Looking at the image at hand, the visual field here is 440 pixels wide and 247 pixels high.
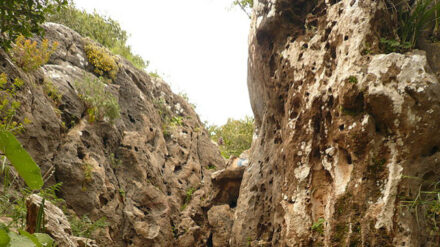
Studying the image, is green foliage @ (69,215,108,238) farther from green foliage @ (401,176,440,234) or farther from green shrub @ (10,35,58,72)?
green foliage @ (401,176,440,234)

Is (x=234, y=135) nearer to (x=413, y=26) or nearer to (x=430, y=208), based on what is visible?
(x=413, y=26)

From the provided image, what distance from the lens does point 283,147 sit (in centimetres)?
699

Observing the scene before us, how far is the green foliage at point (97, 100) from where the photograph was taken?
8844 millimetres

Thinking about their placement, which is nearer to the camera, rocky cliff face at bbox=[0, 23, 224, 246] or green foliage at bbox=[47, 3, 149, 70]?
rocky cliff face at bbox=[0, 23, 224, 246]

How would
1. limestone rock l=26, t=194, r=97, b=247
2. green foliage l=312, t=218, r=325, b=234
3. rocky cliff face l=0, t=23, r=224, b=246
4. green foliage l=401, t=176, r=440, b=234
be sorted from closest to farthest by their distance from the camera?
limestone rock l=26, t=194, r=97, b=247, green foliage l=401, t=176, r=440, b=234, green foliage l=312, t=218, r=325, b=234, rocky cliff face l=0, t=23, r=224, b=246

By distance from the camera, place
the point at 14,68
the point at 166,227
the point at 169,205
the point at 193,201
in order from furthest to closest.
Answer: the point at 193,201
the point at 169,205
the point at 166,227
the point at 14,68

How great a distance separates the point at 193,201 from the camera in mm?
10406

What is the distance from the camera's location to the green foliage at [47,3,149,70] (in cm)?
1214

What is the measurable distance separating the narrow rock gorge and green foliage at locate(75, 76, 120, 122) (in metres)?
0.20

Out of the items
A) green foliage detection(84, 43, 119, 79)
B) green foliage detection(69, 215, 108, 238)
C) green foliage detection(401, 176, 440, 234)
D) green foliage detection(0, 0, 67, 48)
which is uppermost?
green foliage detection(84, 43, 119, 79)

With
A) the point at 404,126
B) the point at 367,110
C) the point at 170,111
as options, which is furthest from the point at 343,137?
the point at 170,111

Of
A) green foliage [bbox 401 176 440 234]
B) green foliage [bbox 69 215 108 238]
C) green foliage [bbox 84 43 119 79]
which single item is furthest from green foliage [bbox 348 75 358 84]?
green foliage [bbox 84 43 119 79]

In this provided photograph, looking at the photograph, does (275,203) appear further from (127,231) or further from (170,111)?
(170,111)

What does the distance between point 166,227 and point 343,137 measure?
5.57 m
